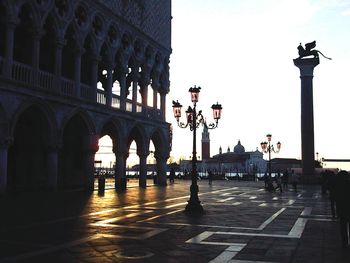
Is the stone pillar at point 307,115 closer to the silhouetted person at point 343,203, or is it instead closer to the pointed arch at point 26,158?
the pointed arch at point 26,158

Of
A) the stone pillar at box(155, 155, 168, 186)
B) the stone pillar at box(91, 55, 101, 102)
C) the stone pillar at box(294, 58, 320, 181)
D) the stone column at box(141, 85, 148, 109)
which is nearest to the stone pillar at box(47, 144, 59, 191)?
the stone pillar at box(91, 55, 101, 102)

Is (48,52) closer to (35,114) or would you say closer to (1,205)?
(35,114)

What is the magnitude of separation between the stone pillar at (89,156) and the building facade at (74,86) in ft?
0.19

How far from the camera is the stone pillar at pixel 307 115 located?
40375mm

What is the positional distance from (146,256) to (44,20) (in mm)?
17048

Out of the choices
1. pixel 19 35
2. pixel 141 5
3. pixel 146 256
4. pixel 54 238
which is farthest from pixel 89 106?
pixel 146 256

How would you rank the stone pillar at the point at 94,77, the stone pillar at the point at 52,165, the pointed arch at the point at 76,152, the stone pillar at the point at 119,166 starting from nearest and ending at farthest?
the stone pillar at the point at 52,165 → the pointed arch at the point at 76,152 → the stone pillar at the point at 94,77 → the stone pillar at the point at 119,166

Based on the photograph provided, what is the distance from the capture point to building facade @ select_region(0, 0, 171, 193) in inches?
806

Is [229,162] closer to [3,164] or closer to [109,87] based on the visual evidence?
[109,87]

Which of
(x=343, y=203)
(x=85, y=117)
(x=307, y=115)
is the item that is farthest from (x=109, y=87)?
(x=343, y=203)

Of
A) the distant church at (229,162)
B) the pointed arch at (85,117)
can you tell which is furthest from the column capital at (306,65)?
the distant church at (229,162)

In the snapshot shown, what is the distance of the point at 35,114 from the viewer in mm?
21969

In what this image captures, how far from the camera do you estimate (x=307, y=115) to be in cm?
4038

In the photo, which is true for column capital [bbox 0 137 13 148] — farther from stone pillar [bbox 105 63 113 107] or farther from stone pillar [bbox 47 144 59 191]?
stone pillar [bbox 105 63 113 107]
